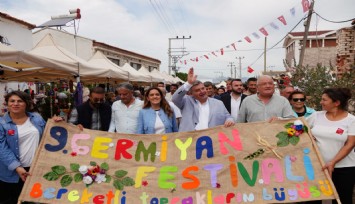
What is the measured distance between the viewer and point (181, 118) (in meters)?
3.99

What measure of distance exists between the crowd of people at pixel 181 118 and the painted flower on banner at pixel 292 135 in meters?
0.12

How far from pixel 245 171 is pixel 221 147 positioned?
0.37m

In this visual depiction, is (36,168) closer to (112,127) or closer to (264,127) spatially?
(112,127)

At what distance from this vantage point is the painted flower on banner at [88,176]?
309cm

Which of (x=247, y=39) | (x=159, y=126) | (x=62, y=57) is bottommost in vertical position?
(x=159, y=126)

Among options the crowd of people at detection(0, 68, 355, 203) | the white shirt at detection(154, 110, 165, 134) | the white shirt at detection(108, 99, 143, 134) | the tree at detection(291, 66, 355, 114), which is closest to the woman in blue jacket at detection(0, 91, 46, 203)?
the crowd of people at detection(0, 68, 355, 203)

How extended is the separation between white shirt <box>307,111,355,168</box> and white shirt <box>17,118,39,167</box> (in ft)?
9.68

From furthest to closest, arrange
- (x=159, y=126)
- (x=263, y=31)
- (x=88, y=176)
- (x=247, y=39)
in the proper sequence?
(x=247, y=39)
(x=263, y=31)
(x=159, y=126)
(x=88, y=176)

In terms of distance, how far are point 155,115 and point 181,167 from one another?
82 cm

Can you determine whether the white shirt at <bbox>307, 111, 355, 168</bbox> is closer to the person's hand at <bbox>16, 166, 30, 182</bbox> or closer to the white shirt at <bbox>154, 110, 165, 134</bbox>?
the white shirt at <bbox>154, 110, 165, 134</bbox>

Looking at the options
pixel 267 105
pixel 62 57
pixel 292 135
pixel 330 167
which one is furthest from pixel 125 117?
pixel 62 57

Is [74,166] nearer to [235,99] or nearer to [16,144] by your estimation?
[16,144]

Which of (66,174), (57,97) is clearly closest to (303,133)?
(66,174)

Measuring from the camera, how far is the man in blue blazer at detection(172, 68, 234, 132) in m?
3.81
